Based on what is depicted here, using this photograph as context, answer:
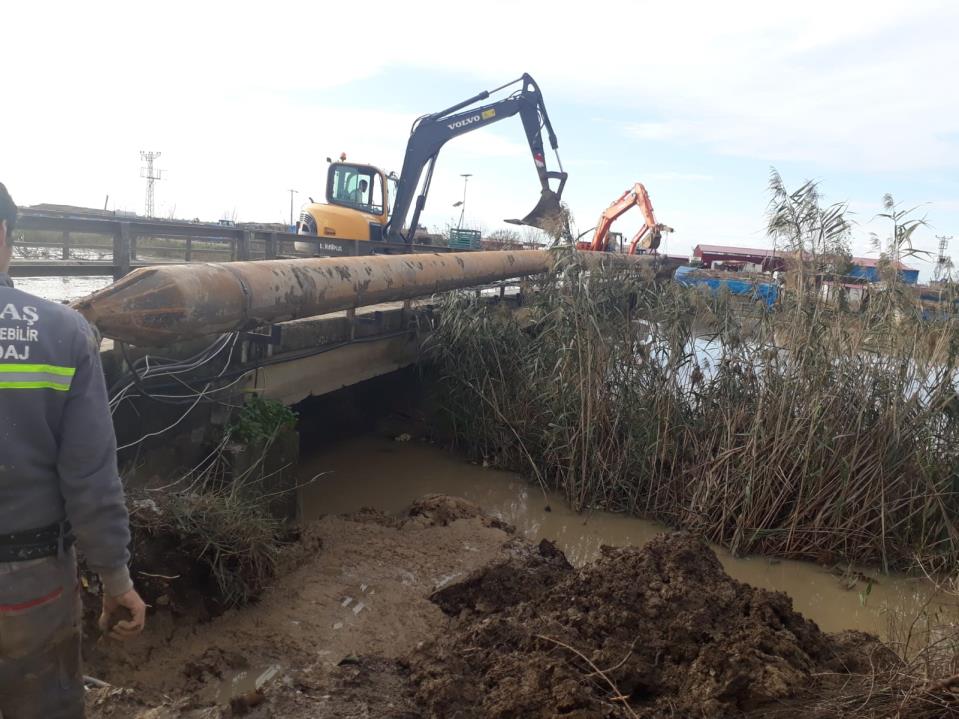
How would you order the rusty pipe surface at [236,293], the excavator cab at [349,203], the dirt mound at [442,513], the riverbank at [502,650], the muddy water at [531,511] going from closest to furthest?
the riverbank at [502,650]
the rusty pipe surface at [236,293]
the muddy water at [531,511]
the dirt mound at [442,513]
the excavator cab at [349,203]

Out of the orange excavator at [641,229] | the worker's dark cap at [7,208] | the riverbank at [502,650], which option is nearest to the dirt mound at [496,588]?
the riverbank at [502,650]

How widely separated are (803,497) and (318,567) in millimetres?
3966

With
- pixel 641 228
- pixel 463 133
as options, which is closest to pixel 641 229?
pixel 641 228

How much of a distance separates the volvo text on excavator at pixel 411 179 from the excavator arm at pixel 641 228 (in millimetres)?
2982

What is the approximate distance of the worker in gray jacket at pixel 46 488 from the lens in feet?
6.64

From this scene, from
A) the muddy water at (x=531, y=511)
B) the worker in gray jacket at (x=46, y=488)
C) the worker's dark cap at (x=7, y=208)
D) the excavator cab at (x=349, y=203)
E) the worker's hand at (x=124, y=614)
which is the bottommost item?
the muddy water at (x=531, y=511)

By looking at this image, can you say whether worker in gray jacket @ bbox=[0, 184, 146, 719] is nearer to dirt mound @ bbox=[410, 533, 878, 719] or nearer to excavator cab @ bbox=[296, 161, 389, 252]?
dirt mound @ bbox=[410, 533, 878, 719]

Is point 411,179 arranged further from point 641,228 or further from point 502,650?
point 502,650

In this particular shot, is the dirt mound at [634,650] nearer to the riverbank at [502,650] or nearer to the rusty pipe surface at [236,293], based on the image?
the riverbank at [502,650]

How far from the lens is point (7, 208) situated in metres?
2.09

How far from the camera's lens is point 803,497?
6.07 meters

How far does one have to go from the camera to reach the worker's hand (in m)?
2.25

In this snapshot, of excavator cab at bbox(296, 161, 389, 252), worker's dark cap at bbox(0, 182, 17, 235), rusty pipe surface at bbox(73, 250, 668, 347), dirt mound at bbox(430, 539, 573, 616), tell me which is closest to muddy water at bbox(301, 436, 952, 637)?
dirt mound at bbox(430, 539, 573, 616)

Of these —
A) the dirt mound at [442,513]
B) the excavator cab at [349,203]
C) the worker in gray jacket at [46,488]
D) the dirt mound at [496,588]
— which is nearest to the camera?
the worker in gray jacket at [46,488]
